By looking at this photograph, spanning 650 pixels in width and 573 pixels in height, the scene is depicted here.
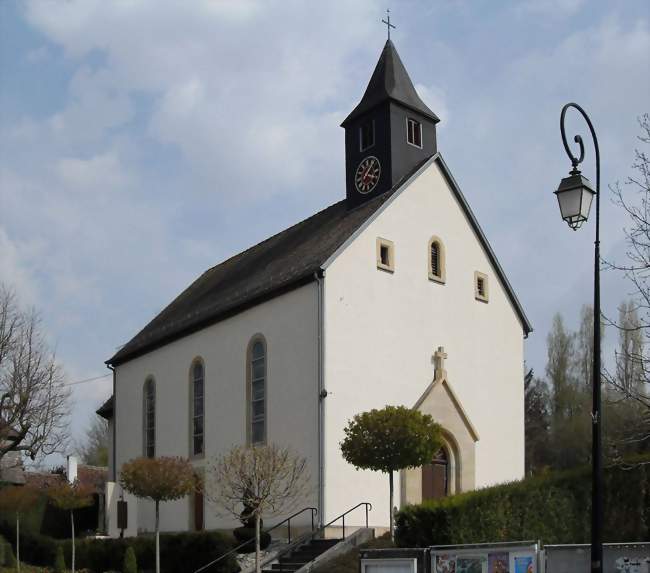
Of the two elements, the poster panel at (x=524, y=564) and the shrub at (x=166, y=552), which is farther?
the shrub at (x=166, y=552)

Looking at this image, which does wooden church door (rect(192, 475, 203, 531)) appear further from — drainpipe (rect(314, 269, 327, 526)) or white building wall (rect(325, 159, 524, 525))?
white building wall (rect(325, 159, 524, 525))

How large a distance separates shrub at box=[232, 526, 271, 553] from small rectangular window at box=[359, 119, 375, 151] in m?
12.9

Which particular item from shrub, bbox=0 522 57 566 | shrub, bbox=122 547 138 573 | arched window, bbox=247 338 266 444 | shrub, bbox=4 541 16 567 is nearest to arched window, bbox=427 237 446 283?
arched window, bbox=247 338 266 444

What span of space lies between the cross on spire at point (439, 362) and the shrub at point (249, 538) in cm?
717

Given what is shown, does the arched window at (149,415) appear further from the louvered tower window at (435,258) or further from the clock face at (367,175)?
the louvered tower window at (435,258)

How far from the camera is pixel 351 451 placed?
23.5 meters

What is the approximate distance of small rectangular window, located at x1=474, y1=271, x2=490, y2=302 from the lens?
31.8 meters

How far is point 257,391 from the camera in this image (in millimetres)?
29875

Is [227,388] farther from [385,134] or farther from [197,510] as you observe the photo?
[385,134]

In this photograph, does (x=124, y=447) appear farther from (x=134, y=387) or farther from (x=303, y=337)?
(x=303, y=337)

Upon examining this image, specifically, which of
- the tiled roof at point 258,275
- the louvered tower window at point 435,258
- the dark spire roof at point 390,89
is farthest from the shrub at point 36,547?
the dark spire roof at point 390,89

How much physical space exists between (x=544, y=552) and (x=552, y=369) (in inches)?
1891

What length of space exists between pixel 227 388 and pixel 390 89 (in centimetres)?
1103

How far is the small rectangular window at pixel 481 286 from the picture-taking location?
31.8 metres
